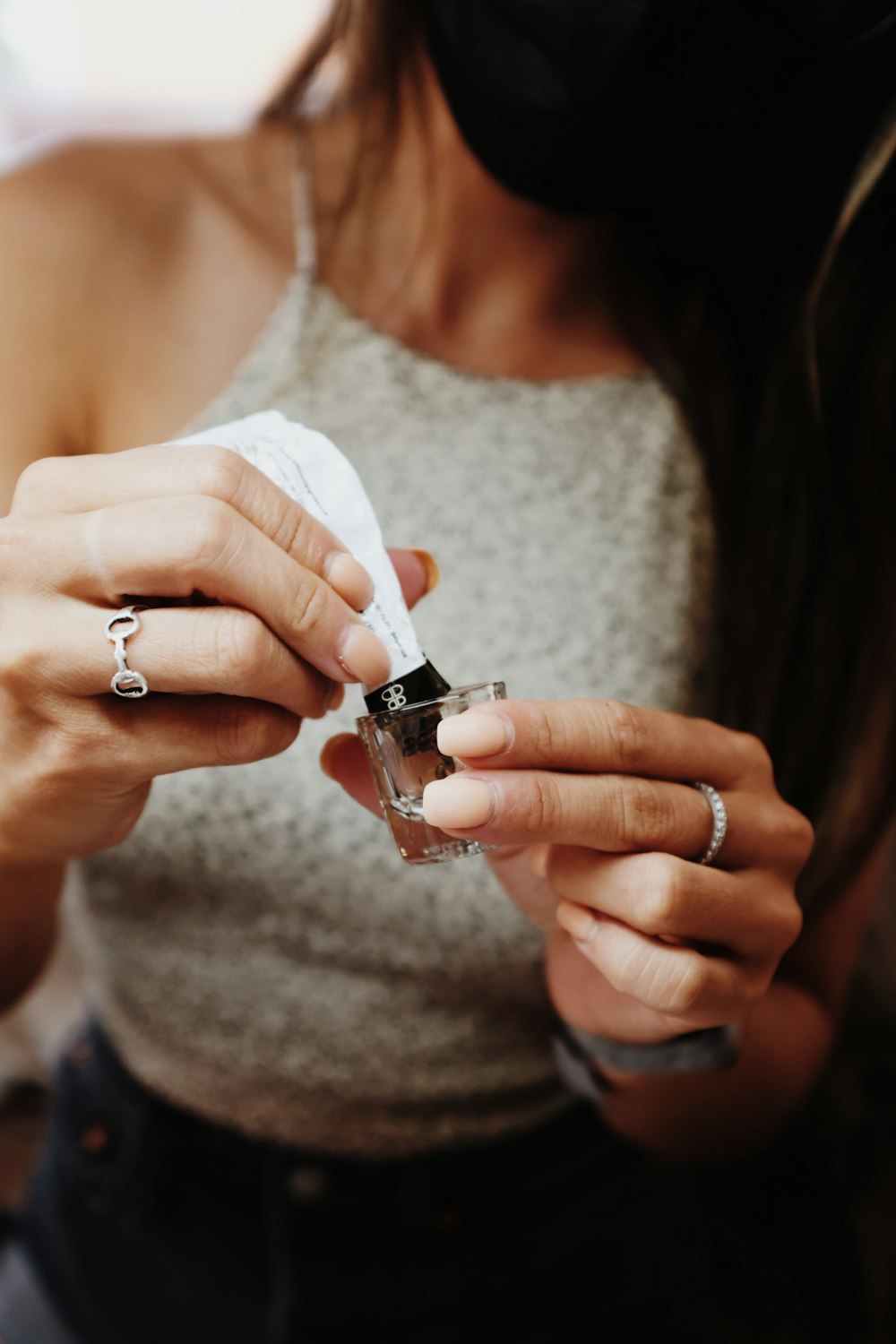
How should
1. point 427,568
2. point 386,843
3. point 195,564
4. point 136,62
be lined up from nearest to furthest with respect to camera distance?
point 195,564 < point 427,568 < point 386,843 < point 136,62

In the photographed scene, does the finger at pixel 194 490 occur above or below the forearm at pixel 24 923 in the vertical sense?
above

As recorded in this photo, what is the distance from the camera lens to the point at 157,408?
0.50m

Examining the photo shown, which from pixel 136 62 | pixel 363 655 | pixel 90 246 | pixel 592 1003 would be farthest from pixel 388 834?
pixel 136 62

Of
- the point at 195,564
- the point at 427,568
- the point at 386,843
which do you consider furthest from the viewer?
the point at 386,843

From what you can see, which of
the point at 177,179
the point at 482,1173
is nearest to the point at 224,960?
the point at 482,1173

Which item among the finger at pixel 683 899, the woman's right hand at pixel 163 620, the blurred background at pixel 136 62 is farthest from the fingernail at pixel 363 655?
the blurred background at pixel 136 62

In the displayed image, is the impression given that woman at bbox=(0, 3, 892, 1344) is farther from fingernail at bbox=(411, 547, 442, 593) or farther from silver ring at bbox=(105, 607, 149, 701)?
silver ring at bbox=(105, 607, 149, 701)

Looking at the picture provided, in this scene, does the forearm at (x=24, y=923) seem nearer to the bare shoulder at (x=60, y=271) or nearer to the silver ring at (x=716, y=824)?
the bare shoulder at (x=60, y=271)

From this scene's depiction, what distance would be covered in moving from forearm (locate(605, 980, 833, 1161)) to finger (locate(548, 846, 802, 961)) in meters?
0.19

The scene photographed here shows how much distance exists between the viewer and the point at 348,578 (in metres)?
0.33

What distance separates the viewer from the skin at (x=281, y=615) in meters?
0.31

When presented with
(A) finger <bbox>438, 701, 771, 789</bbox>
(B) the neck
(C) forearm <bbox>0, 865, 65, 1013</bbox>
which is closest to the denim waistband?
(C) forearm <bbox>0, 865, 65, 1013</bbox>

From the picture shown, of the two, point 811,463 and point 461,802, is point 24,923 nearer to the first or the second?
point 461,802

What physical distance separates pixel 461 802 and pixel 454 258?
1.41 ft
